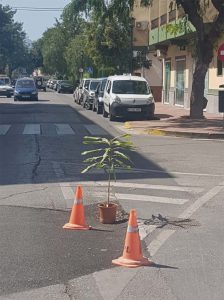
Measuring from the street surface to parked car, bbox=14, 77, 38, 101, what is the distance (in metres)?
33.1

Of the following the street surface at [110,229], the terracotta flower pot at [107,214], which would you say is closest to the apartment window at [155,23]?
the street surface at [110,229]

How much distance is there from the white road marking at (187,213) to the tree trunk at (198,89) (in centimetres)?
1363

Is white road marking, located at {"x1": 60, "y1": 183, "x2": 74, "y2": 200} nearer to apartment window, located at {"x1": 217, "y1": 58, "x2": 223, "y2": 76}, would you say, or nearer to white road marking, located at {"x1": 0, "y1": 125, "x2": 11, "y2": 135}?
white road marking, located at {"x1": 0, "y1": 125, "x2": 11, "y2": 135}

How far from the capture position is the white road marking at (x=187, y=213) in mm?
6870

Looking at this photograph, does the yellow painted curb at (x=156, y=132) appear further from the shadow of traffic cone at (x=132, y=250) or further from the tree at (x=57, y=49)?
the tree at (x=57, y=49)

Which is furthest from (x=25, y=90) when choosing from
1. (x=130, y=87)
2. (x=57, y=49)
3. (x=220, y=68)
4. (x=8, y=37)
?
(x=8, y=37)

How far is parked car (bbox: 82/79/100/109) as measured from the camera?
36188mm

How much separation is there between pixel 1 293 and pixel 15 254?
1207 mm

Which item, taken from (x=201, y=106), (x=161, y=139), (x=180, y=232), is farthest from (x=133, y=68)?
(x=180, y=232)

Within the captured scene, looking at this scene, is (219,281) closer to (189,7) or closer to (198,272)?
(198,272)

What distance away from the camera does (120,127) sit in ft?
76.4

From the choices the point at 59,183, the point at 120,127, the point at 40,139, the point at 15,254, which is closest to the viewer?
the point at 15,254

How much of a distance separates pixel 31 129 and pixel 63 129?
110 centimetres

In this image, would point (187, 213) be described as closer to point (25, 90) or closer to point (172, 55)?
point (172, 55)
